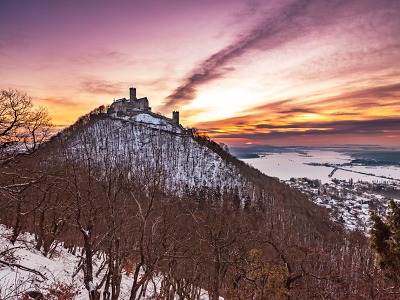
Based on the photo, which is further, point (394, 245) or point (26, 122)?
point (26, 122)

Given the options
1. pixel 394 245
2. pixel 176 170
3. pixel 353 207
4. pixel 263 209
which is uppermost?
pixel 394 245

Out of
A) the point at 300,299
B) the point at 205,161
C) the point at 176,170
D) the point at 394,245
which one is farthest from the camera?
the point at 205,161

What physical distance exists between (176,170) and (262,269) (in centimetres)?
14317

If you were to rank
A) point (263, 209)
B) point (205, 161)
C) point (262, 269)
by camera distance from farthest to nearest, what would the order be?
point (205, 161)
point (263, 209)
point (262, 269)

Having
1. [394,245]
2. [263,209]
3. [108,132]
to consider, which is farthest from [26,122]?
[108,132]

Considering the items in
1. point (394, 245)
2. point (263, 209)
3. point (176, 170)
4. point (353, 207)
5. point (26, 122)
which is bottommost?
point (353, 207)

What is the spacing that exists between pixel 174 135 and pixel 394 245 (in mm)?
186978

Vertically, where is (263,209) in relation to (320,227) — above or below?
above

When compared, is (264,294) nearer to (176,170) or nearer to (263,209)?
(263,209)

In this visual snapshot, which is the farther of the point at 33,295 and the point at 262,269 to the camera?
the point at 262,269

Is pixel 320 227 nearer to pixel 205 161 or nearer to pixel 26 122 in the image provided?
pixel 205 161

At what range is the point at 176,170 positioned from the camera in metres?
158

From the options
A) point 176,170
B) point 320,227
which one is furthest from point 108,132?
point 320,227

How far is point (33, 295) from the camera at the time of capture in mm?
14781
